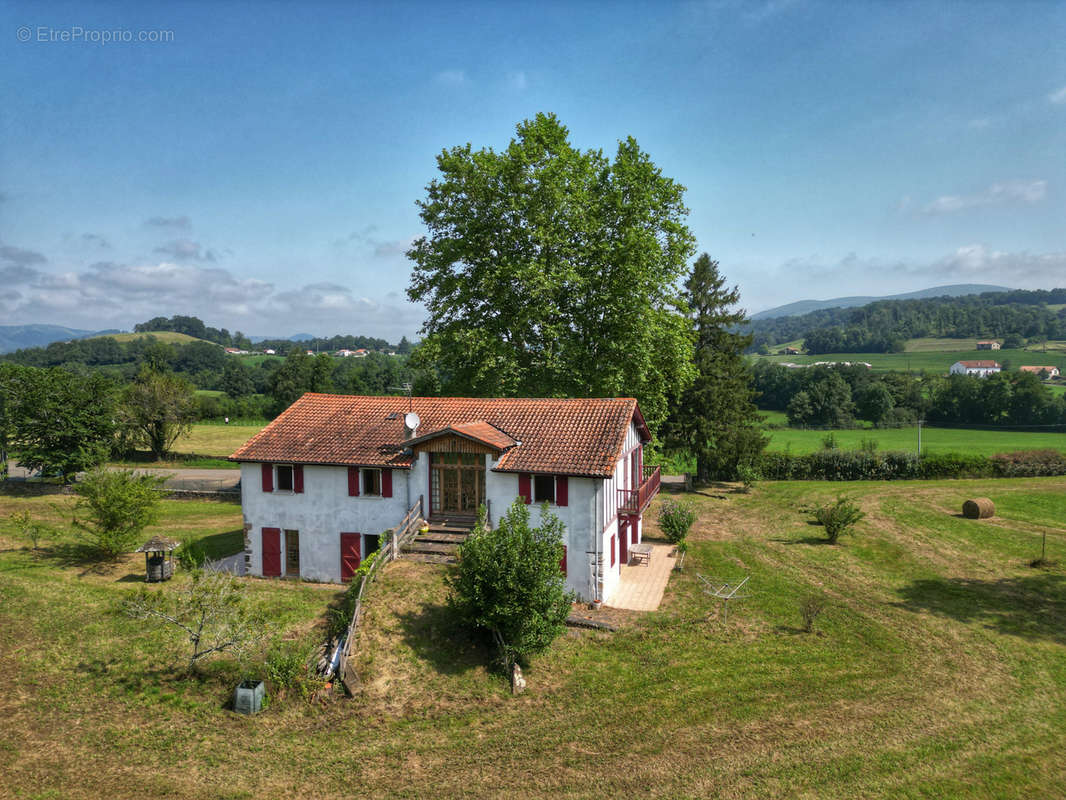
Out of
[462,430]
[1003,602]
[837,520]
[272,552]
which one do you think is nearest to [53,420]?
[272,552]

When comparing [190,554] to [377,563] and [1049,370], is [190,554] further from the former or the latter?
[1049,370]

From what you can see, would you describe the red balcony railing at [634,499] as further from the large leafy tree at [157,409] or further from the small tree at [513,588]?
the large leafy tree at [157,409]

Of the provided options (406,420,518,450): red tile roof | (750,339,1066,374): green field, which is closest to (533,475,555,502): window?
(406,420,518,450): red tile roof

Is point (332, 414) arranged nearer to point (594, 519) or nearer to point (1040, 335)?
point (594, 519)

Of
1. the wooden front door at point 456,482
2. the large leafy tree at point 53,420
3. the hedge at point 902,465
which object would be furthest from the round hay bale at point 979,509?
the large leafy tree at point 53,420

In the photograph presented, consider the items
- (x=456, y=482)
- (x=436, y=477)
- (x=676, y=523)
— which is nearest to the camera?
(x=456, y=482)

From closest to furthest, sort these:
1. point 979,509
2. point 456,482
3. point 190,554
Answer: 1. point 456,482
2. point 190,554
3. point 979,509
